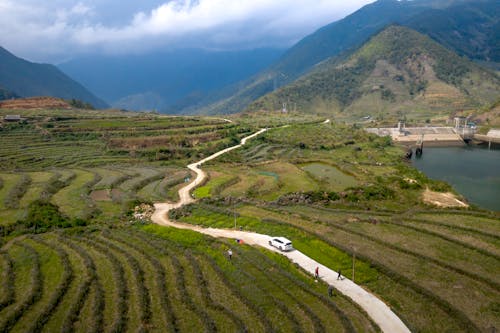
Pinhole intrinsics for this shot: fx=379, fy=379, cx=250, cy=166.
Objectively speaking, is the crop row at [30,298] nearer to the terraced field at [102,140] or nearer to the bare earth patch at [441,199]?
the bare earth patch at [441,199]

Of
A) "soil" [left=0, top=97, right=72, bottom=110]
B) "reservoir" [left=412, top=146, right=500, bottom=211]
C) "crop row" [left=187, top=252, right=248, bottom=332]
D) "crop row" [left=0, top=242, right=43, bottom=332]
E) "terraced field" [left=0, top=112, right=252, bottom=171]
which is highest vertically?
"soil" [left=0, top=97, right=72, bottom=110]

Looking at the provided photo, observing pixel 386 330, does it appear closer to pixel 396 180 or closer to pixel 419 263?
pixel 419 263

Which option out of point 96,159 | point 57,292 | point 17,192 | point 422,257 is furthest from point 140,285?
point 96,159

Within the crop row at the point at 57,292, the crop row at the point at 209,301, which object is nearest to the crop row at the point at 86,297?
the crop row at the point at 57,292

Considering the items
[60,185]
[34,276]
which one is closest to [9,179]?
[60,185]

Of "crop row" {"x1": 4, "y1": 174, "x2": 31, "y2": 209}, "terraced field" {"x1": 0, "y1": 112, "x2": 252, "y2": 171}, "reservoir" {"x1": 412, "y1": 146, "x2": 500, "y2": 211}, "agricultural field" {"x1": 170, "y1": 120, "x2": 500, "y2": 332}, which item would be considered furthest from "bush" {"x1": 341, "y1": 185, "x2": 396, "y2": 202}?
"terraced field" {"x1": 0, "y1": 112, "x2": 252, "y2": 171}

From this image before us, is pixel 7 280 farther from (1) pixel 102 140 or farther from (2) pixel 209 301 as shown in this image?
(1) pixel 102 140

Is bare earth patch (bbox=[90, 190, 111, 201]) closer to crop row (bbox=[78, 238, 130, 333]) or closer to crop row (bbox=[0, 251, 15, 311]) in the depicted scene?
crop row (bbox=[78, 238, 130, 333])
